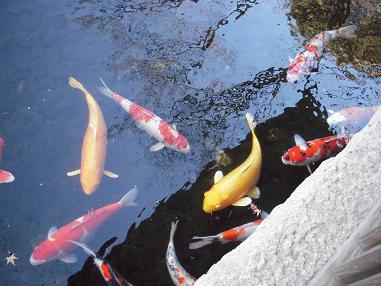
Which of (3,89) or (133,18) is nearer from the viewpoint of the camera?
(3,89)

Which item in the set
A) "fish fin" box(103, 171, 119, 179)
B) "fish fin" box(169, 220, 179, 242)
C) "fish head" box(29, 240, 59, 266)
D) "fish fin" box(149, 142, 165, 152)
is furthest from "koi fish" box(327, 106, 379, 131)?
"fish head" box(29, 240, 59, 266)

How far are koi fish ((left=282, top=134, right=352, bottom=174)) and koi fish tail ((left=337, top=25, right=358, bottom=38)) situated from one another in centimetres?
176

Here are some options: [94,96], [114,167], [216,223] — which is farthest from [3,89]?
[216,223]

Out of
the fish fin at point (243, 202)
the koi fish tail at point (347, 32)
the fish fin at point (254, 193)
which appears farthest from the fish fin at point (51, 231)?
the koi fish tail at point (347, 32)

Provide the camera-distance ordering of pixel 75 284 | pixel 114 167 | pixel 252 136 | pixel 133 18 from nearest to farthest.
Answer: pixel 75 284, pixel 114 167, pixel 252 136, pixel 133 18

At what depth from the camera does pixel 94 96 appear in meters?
4.55

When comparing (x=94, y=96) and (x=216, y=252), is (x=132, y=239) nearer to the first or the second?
(x=216, y=252)

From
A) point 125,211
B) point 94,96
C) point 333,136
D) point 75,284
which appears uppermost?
point 94,96

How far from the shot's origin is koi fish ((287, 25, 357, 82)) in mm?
4762

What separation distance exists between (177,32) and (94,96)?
146cm

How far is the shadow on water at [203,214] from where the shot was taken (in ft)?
11.6

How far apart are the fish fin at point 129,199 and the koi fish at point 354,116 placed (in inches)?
87.5

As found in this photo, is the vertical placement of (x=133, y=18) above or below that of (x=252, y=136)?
above

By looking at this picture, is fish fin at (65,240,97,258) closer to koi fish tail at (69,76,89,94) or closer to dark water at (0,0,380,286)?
dark water at (0,0,380,286)
